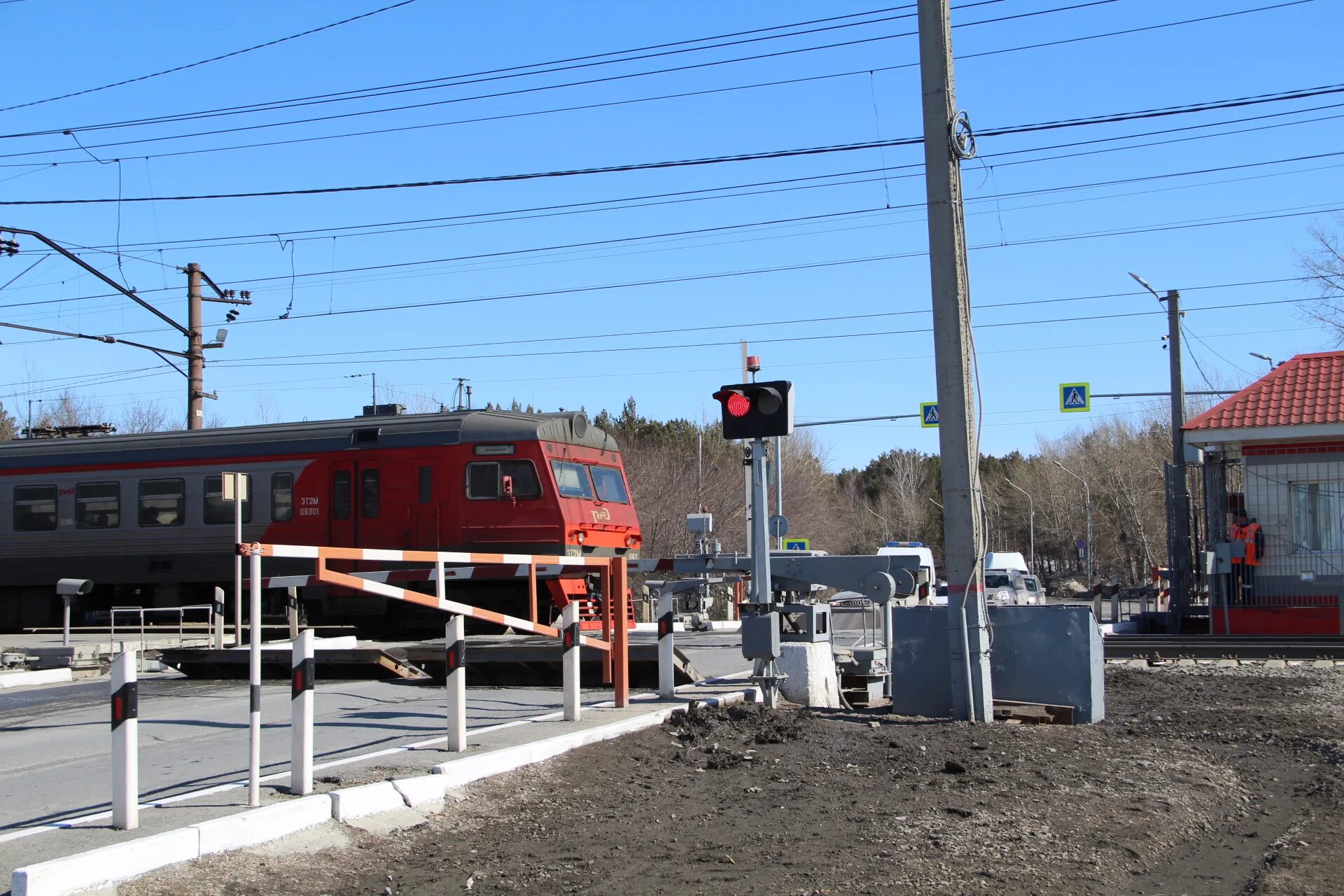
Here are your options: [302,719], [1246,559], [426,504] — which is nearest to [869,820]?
[302,719]

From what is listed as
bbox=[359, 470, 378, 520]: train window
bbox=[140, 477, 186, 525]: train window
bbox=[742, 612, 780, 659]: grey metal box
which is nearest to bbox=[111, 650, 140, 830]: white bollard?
bbox=[742, 612, 780, 659]: grey metal box

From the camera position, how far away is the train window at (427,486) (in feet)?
66.4

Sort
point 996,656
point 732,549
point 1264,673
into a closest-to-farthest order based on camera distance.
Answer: point 996,656 < point 1264,673 < point 732,549

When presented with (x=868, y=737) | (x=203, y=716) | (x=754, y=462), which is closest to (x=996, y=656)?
(x=868, y=737)

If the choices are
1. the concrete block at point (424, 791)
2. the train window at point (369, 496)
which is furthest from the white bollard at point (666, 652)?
the train window at point (369, 496)

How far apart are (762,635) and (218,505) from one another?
14.4 m

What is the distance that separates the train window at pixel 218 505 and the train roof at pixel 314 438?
470 mm

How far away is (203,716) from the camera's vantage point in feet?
34.8

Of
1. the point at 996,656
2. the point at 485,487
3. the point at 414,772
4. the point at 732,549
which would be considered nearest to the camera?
the point at 414,772

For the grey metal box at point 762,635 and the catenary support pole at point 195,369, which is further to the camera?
the catenary support pole at point 195,369

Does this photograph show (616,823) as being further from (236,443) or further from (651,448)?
(651,448)

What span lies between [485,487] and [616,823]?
13848mm

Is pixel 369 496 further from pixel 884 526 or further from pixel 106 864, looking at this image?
pixel 884 526

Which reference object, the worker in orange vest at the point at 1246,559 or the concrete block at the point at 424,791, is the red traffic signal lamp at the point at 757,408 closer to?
the concrete block at the point at 424,791
